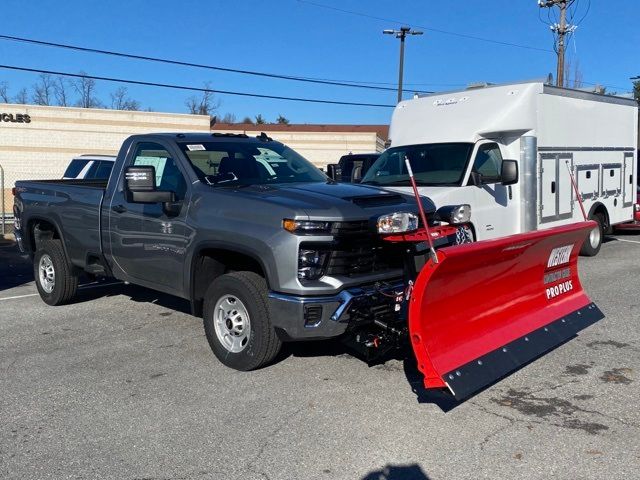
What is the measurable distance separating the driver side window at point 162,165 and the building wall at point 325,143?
34.2 m

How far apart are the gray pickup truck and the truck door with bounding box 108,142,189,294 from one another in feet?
0.04

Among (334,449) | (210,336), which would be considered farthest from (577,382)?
(210,336)

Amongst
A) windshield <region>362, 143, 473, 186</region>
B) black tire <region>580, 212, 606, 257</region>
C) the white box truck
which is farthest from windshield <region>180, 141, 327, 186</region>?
black tire <region>580, 212, 606, 257</region>

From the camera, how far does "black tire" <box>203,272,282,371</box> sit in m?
5.14

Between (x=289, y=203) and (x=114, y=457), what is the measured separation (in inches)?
87.4

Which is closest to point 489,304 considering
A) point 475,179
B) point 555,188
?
point 475,179

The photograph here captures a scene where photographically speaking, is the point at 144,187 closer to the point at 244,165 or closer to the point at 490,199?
the point at 244,165

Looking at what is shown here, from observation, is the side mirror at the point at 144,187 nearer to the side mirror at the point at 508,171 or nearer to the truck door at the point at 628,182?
the side mirror at the point at 508,171

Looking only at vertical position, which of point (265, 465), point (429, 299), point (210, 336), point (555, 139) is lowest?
point (265, 465)

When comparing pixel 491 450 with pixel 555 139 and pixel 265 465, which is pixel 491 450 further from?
pixel 555 139

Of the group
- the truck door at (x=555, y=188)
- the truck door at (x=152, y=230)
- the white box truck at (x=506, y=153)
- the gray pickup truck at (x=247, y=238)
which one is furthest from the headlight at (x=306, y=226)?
the truck door at (x=555, y=188)

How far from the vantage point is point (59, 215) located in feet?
25.2

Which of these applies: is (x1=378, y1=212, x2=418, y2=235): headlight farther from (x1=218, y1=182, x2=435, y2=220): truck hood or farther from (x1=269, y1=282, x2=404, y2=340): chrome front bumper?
(x1=269, y1=282, x2=404, y2=340): chrome front bumper

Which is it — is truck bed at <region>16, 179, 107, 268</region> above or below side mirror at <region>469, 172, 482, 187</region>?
below
